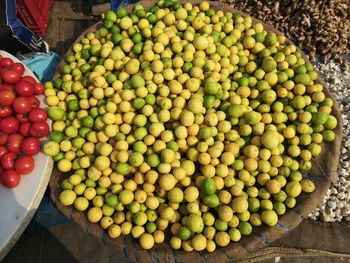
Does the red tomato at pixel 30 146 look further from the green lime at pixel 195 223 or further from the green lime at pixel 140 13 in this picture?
the green lime at pixel 140 13

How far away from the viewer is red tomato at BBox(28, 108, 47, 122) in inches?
114

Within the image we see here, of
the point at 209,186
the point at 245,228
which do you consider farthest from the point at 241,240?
the point at 209,186

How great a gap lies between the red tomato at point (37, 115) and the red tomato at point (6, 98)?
25 cm

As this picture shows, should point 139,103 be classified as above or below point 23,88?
above

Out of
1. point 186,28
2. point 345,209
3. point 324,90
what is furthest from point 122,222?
point 345,209

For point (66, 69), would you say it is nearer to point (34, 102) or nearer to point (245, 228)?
point (34, 102)

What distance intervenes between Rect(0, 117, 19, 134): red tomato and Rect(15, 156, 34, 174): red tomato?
1.13 ft

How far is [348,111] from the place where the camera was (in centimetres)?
404

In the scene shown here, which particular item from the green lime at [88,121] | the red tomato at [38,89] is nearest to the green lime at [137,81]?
the green lime at [88,121]

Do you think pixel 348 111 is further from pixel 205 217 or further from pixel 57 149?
pixel 57 149

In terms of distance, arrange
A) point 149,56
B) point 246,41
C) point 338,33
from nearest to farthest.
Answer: point 149,56, point 246,41, point 338,33

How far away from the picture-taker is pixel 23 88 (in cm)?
301

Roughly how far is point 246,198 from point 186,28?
215cm

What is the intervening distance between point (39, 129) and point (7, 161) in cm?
42
